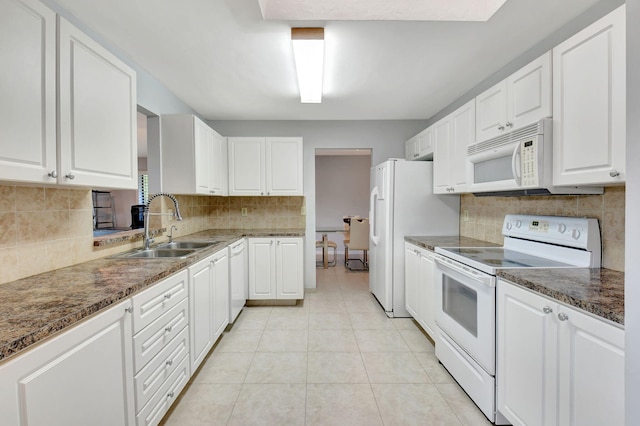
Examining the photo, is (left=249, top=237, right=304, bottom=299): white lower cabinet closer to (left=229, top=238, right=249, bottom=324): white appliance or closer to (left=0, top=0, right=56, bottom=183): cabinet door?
(left=229, top=238, right=249, bottom=324): white appliance

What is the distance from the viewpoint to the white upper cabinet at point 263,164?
12.0 feet

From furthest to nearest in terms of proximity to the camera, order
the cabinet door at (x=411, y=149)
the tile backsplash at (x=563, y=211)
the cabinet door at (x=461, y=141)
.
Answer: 1. the cabinet door at (x=411, y=149)
2. the cabinet door at (x=461, y=141)
3. the tile backsplash at (x=563, y=211)

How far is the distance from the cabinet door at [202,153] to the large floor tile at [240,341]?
1408 millimetres

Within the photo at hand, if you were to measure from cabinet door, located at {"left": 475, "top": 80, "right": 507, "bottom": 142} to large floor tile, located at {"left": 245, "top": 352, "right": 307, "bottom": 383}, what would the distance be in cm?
222

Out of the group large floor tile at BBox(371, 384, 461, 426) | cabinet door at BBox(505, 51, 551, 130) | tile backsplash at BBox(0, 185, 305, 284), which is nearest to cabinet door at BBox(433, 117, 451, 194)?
cabinet door at BBox(505, 51, 551, 130)

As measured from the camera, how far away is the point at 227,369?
2221 mm

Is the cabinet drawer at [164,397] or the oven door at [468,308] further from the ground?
the oven door at [468,308]

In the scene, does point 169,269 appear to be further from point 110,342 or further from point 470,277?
point 470,277

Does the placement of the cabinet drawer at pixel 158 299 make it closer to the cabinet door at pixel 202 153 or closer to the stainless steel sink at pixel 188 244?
the stainless steel sink at pixel 188 244

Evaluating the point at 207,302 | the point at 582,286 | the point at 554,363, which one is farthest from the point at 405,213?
the point at 207,302

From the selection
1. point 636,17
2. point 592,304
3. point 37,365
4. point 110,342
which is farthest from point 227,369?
point 636,17

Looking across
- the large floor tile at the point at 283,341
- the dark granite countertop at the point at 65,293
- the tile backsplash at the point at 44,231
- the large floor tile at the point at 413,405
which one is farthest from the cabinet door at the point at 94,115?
the large floor tile at the point at 413,405

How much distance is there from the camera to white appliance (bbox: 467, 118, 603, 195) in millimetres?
1616

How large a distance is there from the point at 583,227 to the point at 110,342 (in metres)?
2.41
